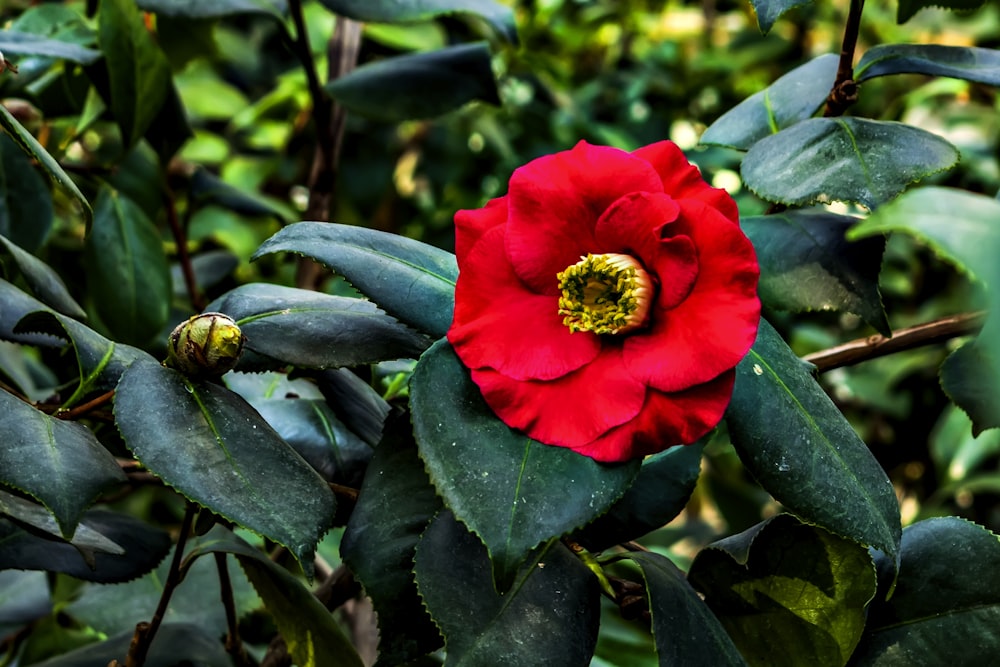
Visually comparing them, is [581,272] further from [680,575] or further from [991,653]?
[991,653]

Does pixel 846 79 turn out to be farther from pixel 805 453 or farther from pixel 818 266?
pixel 805 453

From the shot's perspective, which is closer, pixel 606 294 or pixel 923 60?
pixel 606 294

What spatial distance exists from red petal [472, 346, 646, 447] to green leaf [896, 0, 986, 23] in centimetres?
35

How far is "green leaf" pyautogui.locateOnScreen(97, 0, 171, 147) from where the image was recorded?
779mm

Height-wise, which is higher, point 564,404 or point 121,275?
point 564,404

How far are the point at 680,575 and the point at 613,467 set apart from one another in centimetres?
11

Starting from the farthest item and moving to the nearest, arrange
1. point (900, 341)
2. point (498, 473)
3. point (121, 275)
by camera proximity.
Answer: point (121, 275)
point (900, 341)
point (498, 473)

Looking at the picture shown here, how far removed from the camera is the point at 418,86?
0.95 meters

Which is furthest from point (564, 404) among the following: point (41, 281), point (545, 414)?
point (41, 281)

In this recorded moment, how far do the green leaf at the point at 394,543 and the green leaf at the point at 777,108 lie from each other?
0.28 m

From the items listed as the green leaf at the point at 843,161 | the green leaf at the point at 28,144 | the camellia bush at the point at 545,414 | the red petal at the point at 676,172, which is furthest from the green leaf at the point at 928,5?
the green leaf at the point at 28,144

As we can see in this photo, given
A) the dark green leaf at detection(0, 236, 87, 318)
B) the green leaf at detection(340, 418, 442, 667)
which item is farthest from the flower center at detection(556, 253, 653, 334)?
the dark green leaf at detection(0, 236, 87, 318)

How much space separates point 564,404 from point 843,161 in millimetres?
196

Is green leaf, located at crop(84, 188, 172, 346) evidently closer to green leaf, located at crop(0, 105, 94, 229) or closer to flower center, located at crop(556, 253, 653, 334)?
green leaf, located at crop(0, 105, 94, 229)
